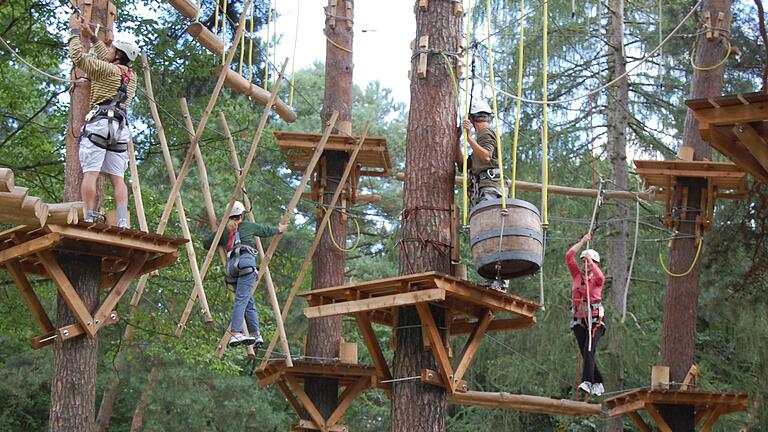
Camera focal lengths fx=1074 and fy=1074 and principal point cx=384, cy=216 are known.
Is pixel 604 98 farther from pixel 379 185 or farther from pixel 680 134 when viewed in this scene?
pixel 379 185

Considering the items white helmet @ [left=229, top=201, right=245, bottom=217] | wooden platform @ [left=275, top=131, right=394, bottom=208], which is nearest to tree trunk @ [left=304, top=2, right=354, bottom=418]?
wooden platform @ [left=275, top=131, right=394, bottom=208]

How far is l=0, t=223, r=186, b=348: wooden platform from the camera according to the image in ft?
26.8

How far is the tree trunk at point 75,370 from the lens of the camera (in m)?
8.74

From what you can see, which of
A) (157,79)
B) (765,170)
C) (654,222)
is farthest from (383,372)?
(654,222)

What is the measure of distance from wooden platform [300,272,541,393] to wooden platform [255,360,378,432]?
2966mm

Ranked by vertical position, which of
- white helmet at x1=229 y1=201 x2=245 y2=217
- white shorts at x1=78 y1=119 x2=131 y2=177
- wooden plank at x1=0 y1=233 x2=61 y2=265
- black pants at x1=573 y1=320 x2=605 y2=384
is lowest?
black pants at x1=573 y1=320 x2=605 y2=384

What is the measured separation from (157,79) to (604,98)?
28.6ft

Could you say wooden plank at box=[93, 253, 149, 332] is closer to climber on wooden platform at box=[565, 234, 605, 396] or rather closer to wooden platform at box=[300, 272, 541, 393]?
wooden platform at box=[300, 272, 541, 393]

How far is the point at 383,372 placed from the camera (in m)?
8.92

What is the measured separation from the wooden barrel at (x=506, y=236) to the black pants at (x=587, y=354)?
249 centimetres

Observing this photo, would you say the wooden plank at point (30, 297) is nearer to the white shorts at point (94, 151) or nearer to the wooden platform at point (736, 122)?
the white shorts at point (94, 151)

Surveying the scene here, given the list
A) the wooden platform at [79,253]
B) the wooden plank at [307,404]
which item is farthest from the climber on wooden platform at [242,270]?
the wooden plank at [307,404]

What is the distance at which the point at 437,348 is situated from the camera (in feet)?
27.0

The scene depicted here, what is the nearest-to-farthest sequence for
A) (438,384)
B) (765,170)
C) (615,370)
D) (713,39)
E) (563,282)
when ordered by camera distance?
(765,170)
(438,384)
(713,39)
(615,370)
(563,282)
